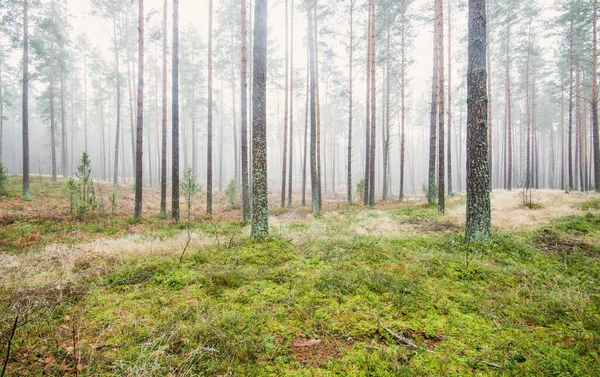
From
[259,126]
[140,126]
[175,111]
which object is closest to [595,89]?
[259,126]

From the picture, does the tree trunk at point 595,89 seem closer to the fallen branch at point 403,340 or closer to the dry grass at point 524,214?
the dry grass at point 524,214

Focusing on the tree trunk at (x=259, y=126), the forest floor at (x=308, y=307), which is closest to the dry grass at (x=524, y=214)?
the forest floor at (x=308, y=307)

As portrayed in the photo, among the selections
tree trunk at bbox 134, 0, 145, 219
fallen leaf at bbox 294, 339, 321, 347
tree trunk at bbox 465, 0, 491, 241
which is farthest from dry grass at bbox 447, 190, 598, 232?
tree trunk at bbox 134, 0, 145, 219

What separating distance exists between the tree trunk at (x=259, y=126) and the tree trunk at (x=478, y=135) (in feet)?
17.6

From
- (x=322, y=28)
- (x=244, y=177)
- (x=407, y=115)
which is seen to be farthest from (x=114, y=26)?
(x=407, y=115)

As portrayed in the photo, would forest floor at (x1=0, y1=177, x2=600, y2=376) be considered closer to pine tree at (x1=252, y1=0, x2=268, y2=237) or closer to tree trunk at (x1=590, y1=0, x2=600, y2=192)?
pine tree at (x1=252, y1=0, x2=268, y2=237)

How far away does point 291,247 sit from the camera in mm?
6141

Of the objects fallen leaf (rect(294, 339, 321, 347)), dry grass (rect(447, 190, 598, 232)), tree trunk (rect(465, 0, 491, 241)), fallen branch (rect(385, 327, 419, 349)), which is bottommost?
fallen leaf (rect(294, 339, 321, 347))

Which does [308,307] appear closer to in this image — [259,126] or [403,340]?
[403,340]

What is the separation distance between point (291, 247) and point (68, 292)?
13.5 feet

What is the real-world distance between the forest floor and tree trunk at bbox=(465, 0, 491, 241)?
0.67 metres

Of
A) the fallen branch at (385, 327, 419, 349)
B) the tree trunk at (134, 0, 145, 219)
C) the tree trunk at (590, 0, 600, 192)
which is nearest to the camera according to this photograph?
the fallen branch at (385, 327, 419, 349)

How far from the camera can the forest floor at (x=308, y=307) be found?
2.48 m

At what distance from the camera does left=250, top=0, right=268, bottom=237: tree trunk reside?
259 inches
